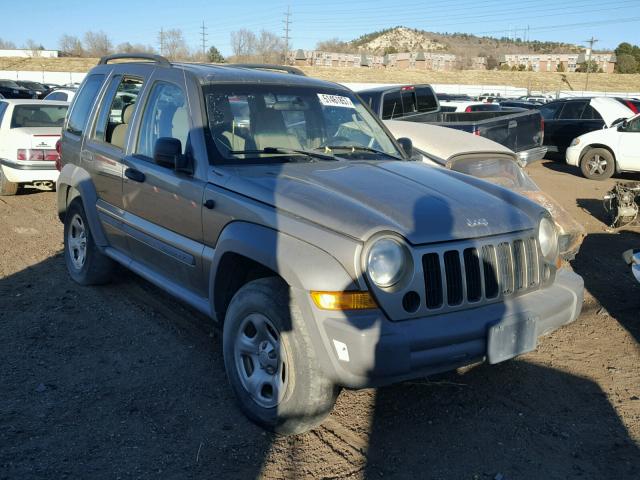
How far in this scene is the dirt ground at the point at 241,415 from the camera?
3.32 meters

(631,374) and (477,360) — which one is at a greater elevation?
(477,360)

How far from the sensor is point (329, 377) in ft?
10.6

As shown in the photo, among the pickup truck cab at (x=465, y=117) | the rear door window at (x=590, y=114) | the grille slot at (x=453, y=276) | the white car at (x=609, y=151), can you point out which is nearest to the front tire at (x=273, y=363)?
the grille slot at (x=453, y=276)

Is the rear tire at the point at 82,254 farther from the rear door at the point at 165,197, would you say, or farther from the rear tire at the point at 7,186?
the rear tire at the point at 7,186

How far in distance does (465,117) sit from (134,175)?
9.25m

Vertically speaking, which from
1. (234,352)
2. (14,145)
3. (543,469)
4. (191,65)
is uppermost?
(191,65)

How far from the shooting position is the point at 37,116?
11.2 m

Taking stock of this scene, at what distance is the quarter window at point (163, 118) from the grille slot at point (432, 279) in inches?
77.6

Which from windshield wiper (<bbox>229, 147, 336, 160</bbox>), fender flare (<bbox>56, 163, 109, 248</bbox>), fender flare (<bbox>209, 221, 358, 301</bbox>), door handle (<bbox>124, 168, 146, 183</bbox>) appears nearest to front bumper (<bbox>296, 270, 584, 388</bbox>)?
fender flare (<bbox>209, 221, 358, 301</bbox>)

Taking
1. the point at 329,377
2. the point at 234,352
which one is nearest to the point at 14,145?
the point at 234,352

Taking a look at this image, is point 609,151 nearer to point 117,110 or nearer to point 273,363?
point 117,110

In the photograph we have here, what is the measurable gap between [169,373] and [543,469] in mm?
2451

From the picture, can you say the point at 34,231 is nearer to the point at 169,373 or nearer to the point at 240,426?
the point at 169,373

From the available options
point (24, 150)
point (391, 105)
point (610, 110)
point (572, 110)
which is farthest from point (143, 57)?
point (610, 110)
